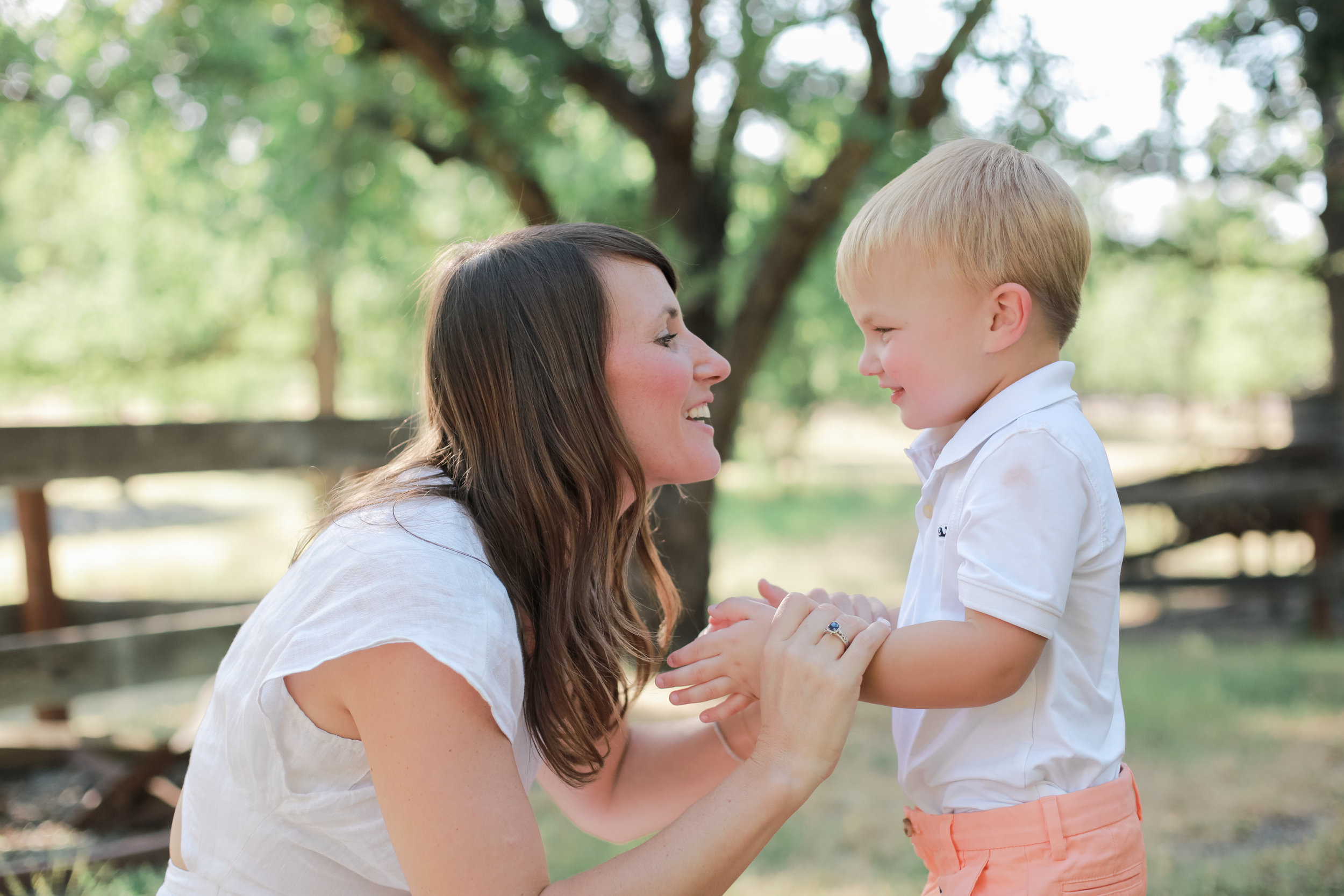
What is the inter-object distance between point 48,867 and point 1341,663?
7259 millimetres

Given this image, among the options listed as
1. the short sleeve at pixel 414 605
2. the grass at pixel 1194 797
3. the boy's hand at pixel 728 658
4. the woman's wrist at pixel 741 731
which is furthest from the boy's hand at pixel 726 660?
the grass at pixel 1194 797

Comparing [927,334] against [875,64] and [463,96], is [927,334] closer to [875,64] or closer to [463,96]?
[875,64]

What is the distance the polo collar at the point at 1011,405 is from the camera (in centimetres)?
152

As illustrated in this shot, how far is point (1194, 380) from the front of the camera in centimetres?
4191

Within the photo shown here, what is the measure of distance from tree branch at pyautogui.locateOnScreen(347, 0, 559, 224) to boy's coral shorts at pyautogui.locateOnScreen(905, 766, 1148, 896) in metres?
3.83

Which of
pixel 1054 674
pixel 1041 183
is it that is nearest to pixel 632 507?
pixel 1054 674

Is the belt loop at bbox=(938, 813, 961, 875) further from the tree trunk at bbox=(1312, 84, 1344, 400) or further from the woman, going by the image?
the tree trunk at bbox=(1312, 84, 1344, 400)

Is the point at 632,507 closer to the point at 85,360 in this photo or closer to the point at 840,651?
the point at 840,651

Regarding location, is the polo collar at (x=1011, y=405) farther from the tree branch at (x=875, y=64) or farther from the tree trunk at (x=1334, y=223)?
the tree branch at (x=875, y=64)

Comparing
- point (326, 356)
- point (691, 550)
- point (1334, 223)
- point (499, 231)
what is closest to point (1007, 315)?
point (499, 231)

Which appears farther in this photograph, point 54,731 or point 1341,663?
point 1341,663

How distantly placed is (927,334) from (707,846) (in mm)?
820

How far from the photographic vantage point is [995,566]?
1.40 m

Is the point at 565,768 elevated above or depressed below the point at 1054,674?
below
